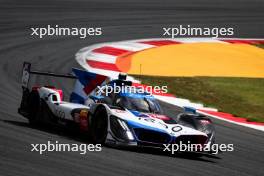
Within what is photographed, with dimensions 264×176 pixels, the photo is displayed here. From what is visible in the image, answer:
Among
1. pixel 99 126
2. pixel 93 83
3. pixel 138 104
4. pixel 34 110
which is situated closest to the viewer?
pixel 99 126

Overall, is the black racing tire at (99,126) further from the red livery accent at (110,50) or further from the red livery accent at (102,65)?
the red livery accent at (110,50)

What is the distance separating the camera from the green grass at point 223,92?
17156 mm

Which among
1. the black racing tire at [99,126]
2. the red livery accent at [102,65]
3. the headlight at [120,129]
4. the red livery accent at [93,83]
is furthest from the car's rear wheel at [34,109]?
the red livery accent at [102,65]

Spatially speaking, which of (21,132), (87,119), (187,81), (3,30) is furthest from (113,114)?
(3,30)

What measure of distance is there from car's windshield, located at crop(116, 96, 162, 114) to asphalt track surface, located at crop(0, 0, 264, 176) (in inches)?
30.9

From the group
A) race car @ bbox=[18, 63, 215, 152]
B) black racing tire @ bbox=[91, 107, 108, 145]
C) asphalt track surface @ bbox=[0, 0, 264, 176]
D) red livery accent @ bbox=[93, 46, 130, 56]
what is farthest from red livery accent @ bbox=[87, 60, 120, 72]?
black racing tire @ bbox=[91, 107, 108, 145]

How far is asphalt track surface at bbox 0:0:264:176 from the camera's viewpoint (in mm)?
10789

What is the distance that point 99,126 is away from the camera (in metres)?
12.4

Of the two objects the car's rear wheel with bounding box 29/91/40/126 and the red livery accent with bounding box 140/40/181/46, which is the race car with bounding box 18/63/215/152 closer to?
the car's rear wheel with bounding box 29/91/40/126

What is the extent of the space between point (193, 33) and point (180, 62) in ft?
16.5

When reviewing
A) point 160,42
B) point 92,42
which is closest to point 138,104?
point 92,42

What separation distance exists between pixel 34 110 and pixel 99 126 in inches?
85.2

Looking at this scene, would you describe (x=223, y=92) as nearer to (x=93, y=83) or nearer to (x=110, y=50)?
(x=110, y=50)

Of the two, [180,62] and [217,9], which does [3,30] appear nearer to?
[180,62]
